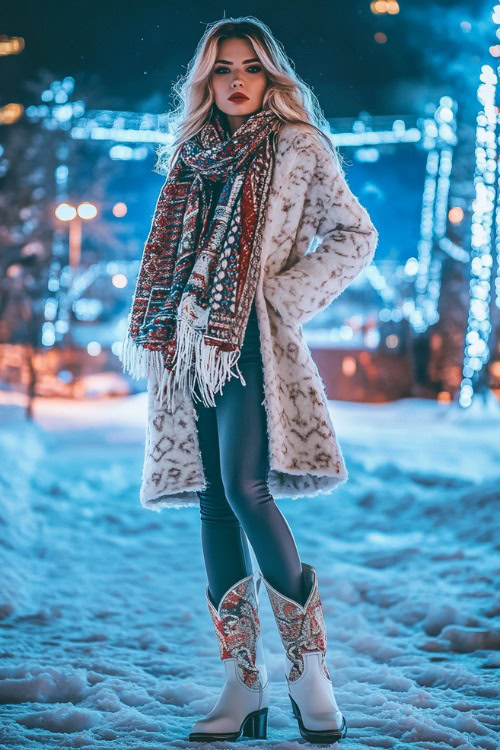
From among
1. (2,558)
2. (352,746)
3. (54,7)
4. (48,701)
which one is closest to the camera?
(352,746)

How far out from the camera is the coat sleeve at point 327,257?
181 centimetres

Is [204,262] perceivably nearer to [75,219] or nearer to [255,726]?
[255,726]

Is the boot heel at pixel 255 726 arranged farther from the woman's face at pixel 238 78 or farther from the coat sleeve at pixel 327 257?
the woman's face at pixel 238 78

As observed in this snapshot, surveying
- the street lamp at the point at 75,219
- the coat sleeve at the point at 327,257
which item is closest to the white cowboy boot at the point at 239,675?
the coat sleeve at the point at 327,257

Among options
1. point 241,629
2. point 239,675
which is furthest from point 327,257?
point 239,675

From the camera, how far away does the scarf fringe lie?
1765 mm

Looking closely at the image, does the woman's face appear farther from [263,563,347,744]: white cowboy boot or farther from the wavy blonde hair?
[263,563,347,744]: white cowboy boot

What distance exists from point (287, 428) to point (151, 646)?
119 centimetres

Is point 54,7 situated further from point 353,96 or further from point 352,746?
point 352,746

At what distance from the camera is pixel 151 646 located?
102 inches

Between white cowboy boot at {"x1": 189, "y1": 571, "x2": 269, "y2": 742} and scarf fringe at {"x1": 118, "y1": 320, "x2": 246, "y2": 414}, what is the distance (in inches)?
19.4

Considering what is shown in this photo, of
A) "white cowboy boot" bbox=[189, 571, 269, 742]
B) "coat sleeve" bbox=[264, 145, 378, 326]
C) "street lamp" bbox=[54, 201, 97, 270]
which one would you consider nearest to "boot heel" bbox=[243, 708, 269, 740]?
"white cowboy boot" bbox=[189, 571, 269, 742]

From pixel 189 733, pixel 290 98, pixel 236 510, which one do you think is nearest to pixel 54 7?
pixel 290 98

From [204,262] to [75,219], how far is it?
859 centimetres
